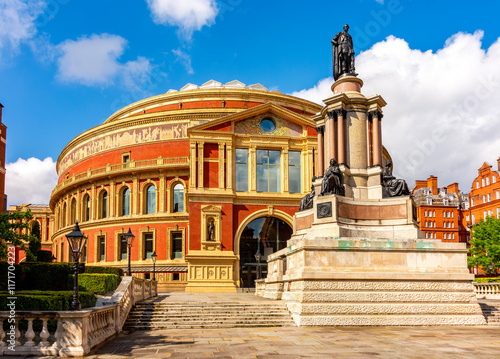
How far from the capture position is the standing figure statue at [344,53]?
70.5 feet

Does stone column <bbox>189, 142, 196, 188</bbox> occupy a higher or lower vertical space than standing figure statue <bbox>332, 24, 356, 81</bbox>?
lower

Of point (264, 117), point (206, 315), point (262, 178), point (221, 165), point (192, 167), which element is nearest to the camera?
point (206, 315)

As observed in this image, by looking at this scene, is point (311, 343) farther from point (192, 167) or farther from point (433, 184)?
point (433, 184)

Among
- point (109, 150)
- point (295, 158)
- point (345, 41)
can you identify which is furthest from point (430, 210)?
point (345, 41)

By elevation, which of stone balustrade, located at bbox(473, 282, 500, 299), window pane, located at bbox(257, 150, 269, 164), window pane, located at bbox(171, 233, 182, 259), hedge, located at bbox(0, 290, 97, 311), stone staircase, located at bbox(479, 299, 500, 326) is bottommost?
stone balustrade, located at bbox(473, 282, 500, 299)

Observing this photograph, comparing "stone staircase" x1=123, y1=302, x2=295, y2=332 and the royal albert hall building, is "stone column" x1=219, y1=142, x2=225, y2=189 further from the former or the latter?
"stone staircase" x1=123, y1=302, x2=295, y2=332

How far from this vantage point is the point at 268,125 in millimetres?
42844

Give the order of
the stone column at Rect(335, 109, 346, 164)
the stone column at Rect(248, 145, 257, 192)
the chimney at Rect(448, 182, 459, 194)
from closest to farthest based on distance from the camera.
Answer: the stone column at Rect(335, 109, 346, 164), the stone column at Rect(248, 145, 257, 192), the chimney at Rect(448, 182, 459, 194)

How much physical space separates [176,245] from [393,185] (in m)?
31.2

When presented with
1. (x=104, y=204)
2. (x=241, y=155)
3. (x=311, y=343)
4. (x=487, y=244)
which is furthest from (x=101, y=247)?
(x=311, y=343)

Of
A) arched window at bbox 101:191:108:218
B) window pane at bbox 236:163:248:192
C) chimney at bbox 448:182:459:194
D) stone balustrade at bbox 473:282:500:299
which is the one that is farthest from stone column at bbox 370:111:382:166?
chimney at bbox 448:182:459:194

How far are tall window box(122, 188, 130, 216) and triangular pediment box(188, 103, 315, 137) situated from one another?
14574mm

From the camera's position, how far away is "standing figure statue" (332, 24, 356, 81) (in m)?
21.5

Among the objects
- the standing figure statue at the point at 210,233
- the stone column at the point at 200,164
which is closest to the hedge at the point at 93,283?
the standing figure statue at the point at 210,233
